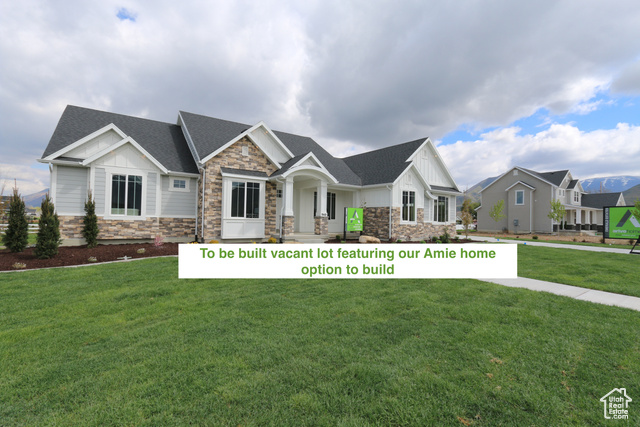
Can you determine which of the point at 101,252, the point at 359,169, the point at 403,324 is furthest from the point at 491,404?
the point at 359,169

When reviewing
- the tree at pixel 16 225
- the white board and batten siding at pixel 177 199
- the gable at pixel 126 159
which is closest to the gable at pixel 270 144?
the white board and batten siding at pixel 177 199

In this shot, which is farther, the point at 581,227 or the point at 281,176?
the point at 581,227

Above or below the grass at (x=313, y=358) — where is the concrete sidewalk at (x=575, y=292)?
above

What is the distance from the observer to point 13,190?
34.8 ft

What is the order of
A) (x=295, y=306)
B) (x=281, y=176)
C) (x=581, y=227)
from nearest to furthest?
1. (x=295, y=306)
2. (x=281, y=176)
3. (x=581, y=227)

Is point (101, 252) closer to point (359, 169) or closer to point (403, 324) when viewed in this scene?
point (403, 324)

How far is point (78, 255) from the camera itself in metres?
10.3

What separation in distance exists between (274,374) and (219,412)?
2.22 feet

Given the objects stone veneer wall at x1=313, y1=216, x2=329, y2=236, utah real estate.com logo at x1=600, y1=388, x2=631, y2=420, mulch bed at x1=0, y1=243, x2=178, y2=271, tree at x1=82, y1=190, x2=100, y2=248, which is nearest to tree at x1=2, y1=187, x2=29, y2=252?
mulch bed at x1=0, y1=243, x2=178, y2=271

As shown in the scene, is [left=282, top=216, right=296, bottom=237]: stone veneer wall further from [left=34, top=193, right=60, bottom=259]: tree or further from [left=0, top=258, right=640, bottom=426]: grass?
[left=0, top=258, right=640, bottom=426]: grass

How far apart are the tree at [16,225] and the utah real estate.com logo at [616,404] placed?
49.8 ft

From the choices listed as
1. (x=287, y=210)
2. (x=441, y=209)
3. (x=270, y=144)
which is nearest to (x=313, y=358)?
(x=287, y=210)

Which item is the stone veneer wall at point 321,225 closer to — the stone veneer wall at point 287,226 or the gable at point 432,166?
the stone veneer wall at point 287,226

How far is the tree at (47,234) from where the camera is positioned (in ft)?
31.5
